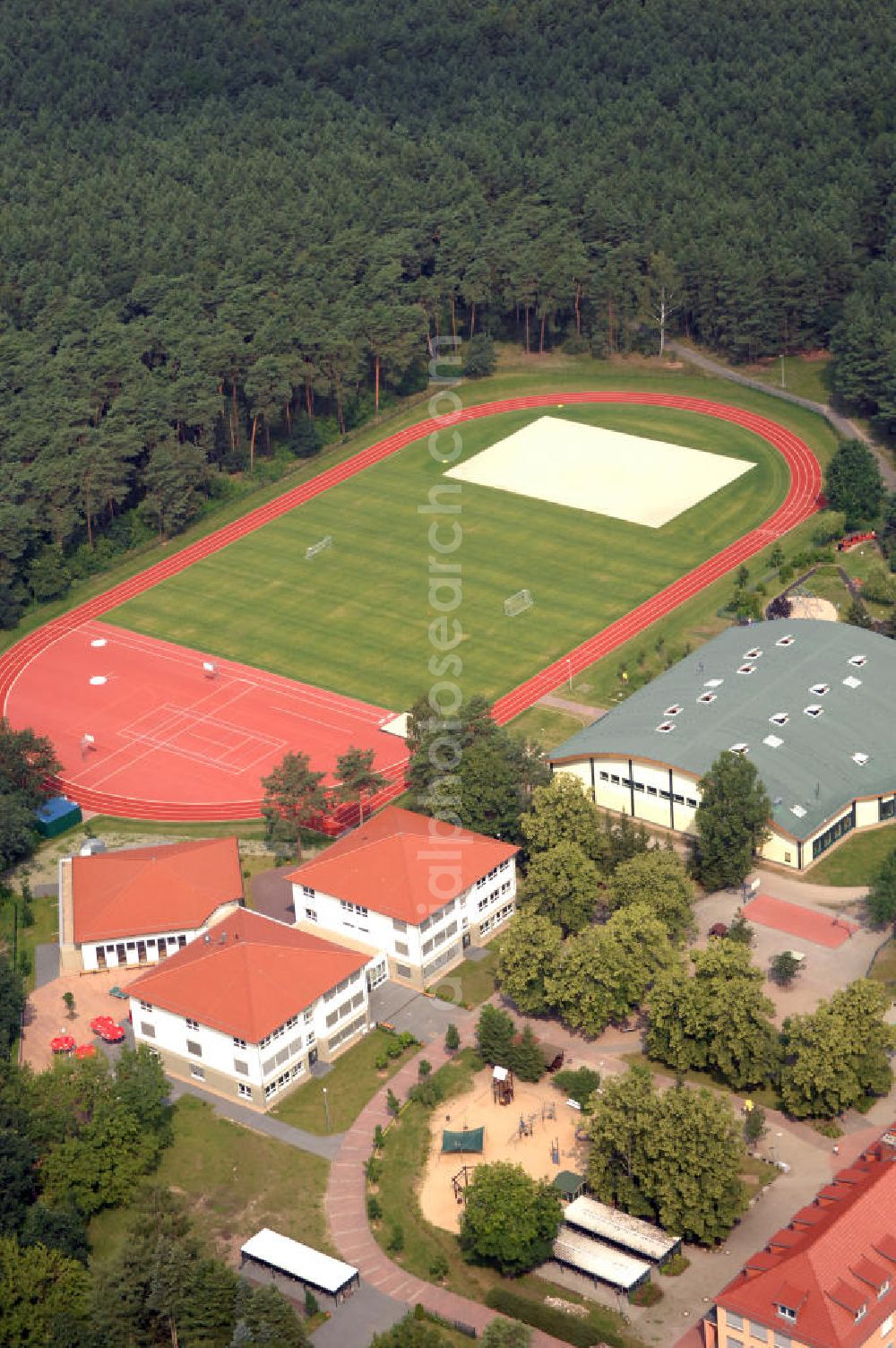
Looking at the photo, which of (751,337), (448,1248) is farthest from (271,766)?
(751,337)

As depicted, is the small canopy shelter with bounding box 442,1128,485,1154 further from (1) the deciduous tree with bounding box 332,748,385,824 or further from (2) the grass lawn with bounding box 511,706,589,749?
(2) the grass lawn with bounding box 511,706,589,749

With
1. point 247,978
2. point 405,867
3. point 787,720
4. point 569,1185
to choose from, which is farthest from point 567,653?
point 569,1185

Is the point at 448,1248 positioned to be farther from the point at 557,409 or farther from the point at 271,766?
the point at 557,409

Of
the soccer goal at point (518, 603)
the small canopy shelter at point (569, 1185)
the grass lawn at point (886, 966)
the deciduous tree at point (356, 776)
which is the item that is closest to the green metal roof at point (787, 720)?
the grass lawn at point (886, 966)

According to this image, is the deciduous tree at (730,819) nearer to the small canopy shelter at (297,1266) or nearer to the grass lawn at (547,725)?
the grass lawn at (547,725)

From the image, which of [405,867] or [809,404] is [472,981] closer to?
[405,867]

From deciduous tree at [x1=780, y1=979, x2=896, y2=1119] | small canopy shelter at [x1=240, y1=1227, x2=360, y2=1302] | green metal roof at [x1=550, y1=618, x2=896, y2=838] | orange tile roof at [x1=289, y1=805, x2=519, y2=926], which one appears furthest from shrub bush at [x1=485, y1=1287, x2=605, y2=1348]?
green metal roof at [x1=550, y1=618, x2=896, y2=838]
